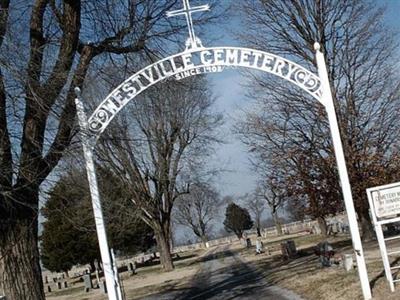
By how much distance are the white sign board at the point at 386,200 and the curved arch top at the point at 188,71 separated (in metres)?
2.01

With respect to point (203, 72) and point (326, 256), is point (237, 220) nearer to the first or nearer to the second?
point (326, 256)

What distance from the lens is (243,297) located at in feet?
51.7

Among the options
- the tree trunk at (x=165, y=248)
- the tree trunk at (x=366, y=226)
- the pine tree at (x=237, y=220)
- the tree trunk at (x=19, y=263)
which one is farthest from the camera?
the pine tree at (x=237, y=220)

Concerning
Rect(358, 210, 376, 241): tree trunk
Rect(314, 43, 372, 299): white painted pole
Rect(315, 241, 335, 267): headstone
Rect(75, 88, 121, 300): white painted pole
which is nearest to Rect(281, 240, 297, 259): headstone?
Rect(358, 210, 376, 241): tree trunk

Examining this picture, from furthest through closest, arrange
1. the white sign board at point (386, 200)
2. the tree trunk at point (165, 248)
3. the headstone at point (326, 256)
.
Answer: the tree trunk at point (165, 248) < the headstone at point (326, 256) < the white sign board at point (386, 200)

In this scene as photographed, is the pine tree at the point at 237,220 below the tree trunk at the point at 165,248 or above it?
above

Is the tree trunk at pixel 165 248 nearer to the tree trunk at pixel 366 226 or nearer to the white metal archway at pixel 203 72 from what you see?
the tree trunk at pixel 366 226

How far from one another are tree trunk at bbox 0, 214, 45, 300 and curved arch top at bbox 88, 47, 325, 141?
7.02 ft

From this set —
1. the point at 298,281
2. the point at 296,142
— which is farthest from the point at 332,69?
the point at 298,281

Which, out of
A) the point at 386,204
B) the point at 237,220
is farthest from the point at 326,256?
the point at 237,220

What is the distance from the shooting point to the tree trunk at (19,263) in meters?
10.3

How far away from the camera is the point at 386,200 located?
35.5ft

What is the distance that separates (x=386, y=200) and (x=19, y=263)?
6053 mm

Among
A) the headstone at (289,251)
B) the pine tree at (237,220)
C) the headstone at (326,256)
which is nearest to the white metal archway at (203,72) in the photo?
the headstone at (326,256)
